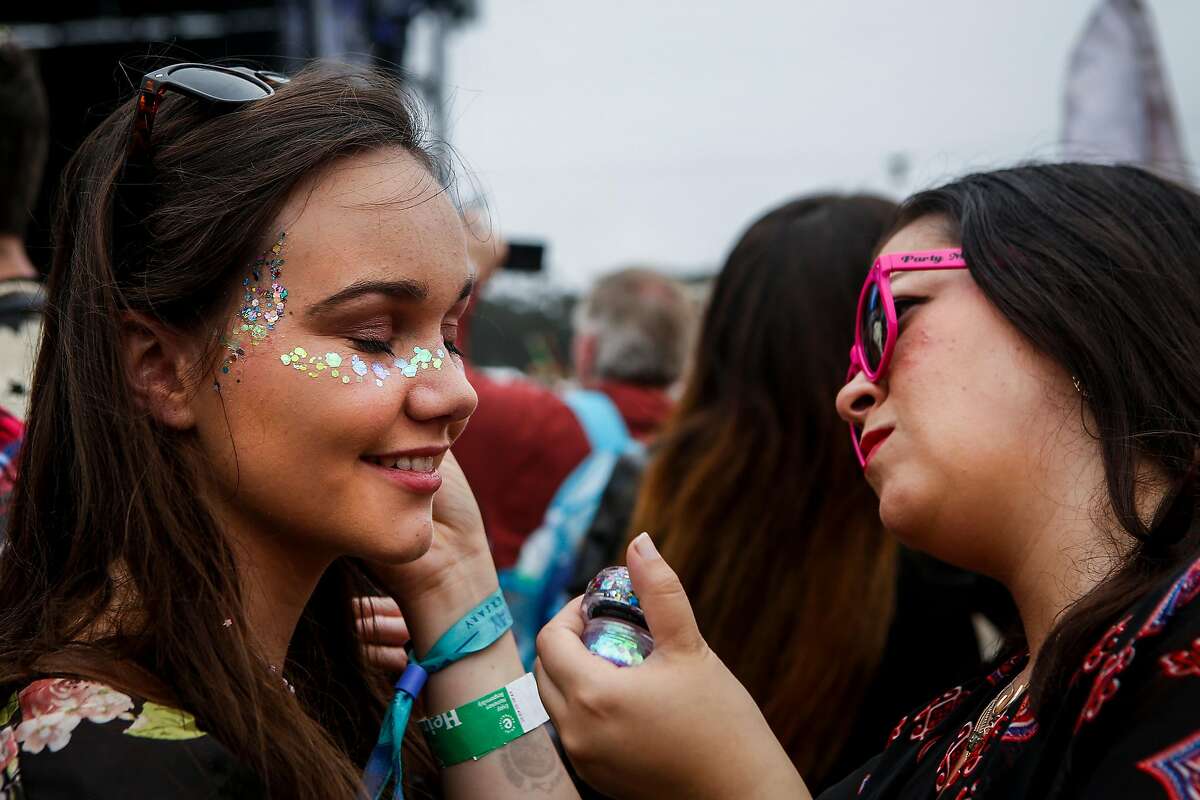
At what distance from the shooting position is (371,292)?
1552mm

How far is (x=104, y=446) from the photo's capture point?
1551mm

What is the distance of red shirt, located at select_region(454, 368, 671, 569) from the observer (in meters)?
3.75

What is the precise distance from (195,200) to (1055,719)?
1.34 m

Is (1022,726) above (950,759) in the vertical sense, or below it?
above

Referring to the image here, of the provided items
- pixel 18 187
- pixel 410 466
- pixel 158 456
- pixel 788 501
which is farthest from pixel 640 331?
pixel 158 456

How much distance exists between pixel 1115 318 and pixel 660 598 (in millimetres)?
787

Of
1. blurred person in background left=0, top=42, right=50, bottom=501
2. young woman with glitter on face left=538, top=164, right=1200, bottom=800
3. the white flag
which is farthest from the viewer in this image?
the white flag

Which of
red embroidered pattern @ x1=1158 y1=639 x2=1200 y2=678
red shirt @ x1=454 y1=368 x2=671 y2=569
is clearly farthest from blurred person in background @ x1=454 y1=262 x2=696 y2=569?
red embroidered pattern @ x1=1158 y1=639 x2=1200 y2=678

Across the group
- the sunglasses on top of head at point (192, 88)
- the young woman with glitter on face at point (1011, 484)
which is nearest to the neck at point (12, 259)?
the sunglasses on top of head at point (192, 88)

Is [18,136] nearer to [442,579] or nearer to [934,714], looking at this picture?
[442,579]

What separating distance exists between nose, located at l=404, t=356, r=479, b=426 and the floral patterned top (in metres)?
0.52

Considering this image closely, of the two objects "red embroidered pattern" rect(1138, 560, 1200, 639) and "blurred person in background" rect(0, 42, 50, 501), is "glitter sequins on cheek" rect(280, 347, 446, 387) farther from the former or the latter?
"blurred person in background" rect(0, 42, 50, 501)

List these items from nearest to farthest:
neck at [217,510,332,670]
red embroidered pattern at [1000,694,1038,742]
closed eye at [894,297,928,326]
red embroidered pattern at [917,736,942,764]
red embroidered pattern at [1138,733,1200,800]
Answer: red embroidered pattern at [1138,733,1200,800]
red embroidered pattern at [1000,694,1038,742]
neck at [217,510,332,670]
red embroidered pattern at [917,736,942,764]
closed eye at [894,297,928,326]

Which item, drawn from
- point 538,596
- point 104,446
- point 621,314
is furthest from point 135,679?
point 621,314
